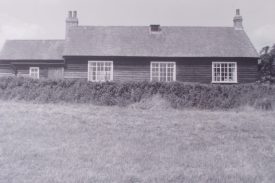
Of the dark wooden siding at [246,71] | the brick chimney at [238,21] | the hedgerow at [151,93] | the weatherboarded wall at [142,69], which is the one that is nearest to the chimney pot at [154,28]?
the weatherboarded wall at [142,69]

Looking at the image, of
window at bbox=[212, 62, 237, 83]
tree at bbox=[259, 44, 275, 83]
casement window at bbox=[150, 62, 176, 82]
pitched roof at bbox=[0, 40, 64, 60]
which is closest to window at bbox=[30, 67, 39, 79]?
pitched roof at bbox=[0, 40, 64, 60]

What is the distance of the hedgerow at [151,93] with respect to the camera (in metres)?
22.2

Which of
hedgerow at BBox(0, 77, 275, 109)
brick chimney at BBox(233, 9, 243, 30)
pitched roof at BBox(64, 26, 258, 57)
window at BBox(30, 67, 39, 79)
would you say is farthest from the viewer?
brick chimney at BBox(233, 9, 243, 30)

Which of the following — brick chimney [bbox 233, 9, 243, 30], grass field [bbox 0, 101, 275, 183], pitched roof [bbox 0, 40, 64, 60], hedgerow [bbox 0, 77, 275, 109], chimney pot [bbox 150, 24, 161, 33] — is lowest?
grass field [bbox 0, 101, 275, 183]

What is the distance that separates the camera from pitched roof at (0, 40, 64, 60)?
31375 millimetres

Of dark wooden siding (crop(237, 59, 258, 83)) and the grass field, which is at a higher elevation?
dark wooden siding (crop(237, 59, 258, 83))

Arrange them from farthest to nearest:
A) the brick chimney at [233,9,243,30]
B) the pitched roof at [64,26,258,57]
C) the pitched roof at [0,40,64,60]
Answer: the brick chimney at [233,9,243,30]
the pitched roof at [0,40,64,60]
the pitched roof at [64,26,258,57]

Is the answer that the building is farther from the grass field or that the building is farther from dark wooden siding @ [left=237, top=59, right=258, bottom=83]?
the grass field

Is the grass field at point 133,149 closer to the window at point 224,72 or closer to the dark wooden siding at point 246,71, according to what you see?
the window at point 224,72

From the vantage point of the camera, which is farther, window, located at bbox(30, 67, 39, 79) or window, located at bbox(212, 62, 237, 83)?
window, located at bbox(30, 67, 39, 79)

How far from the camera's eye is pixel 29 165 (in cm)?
868

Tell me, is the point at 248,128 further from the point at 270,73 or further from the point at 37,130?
the point at 270,73

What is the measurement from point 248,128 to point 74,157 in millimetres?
7881

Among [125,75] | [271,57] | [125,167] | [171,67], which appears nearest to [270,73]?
[271,57]
